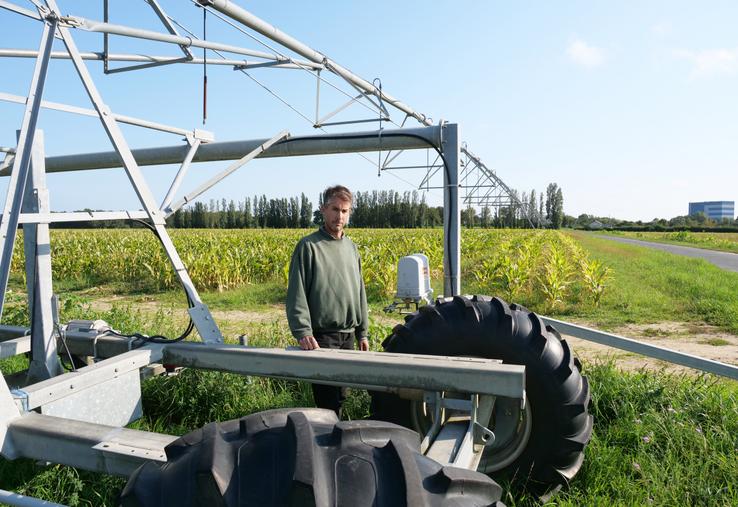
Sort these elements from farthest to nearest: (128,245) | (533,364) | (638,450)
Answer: (128,245) → (638,450) → (533,364)

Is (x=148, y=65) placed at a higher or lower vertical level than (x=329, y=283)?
higher

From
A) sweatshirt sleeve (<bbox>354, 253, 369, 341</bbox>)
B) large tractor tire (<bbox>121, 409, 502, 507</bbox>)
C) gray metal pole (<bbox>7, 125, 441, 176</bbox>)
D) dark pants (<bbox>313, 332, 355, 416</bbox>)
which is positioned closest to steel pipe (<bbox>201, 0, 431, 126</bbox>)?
gray metal pole (<bbox>7, 125, 441, 176</bbox>)

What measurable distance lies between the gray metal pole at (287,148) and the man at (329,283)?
60 centimetres

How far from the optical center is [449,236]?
3.52m

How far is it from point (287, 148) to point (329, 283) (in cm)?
127

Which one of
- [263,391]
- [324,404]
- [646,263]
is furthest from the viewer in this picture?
[646,263]

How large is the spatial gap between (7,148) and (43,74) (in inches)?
66.1

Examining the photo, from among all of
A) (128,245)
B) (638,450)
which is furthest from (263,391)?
(128,245)

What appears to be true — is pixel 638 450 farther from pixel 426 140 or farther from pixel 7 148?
pixel 7 148

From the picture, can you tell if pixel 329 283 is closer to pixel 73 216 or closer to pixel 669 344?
pixel 73 216

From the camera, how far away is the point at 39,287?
8.69 ft

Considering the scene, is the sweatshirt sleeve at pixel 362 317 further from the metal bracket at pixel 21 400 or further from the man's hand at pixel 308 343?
the metal bracket at pixel 21 400

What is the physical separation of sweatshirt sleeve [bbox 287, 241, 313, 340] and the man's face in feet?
0.74

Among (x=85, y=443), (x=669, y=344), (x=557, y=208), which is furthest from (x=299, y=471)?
(x=557, y=208)
